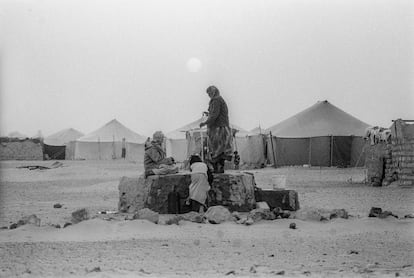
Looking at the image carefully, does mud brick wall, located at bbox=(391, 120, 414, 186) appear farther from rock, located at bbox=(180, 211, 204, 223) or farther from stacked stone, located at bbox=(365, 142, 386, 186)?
rock, located at bbox=(180, 211, 204, 223)

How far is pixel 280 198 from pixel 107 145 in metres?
26.8

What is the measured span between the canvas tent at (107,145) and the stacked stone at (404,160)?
22.6 meters

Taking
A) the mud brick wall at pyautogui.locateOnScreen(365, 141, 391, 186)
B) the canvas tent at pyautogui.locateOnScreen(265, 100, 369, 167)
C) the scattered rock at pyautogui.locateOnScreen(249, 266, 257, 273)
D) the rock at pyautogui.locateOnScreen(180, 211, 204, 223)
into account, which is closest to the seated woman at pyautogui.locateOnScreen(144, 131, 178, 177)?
the rock at pyautogui.locateOnScreen(180, 211, 204, 223)

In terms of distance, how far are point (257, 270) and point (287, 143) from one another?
19036 mm

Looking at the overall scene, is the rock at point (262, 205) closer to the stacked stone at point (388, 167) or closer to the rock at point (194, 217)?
the rock at point (194, 217)

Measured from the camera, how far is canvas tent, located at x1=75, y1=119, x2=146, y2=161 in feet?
111

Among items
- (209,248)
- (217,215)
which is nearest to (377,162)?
(217,215)

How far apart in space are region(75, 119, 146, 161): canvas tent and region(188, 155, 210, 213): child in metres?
26.4

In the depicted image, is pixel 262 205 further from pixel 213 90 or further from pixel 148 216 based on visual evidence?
pixel 148 216

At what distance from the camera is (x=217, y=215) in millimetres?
6672

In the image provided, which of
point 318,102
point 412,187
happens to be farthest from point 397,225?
point 318,102

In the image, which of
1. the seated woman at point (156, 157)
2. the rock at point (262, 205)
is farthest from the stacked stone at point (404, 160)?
the seated woman at point (156, 157)

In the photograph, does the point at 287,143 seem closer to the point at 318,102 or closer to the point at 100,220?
the point at 318,102

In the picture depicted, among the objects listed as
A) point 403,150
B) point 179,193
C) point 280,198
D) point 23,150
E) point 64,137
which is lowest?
point 280,198
